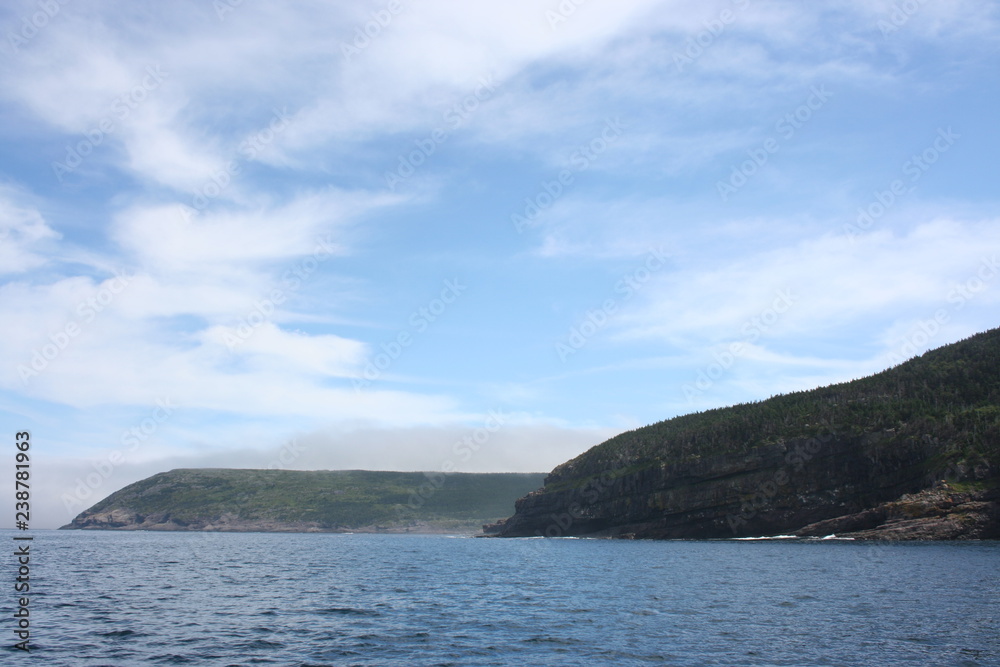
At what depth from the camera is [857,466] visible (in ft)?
508

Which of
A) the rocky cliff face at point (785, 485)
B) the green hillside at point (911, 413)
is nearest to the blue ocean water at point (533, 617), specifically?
the rocky cliff face at point (785, 485)

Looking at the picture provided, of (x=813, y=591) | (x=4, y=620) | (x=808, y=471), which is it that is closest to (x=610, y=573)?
(x=813, y=591)

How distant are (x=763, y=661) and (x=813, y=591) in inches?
1119

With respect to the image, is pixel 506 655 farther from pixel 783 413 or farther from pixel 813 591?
pixel 783 413

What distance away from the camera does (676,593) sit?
56.8 metres

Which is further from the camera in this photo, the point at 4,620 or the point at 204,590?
the point at 204,590

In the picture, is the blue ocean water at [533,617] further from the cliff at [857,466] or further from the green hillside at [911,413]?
the green hillside at [911,413]

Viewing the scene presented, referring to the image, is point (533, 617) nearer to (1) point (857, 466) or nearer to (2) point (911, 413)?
(1) point (857, 466)

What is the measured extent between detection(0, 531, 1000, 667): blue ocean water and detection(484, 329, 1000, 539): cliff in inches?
2225

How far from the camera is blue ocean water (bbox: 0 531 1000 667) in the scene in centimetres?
3316

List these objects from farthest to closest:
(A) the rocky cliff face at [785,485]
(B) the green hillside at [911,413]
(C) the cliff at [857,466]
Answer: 1. (A) the rocky cliff face at [785,485]
2. (B) the green hillside at [911,413]
3. (C) the cliff at [857,466]

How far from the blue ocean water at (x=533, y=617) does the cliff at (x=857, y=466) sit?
5651 cm

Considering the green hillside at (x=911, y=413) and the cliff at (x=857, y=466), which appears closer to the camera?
the cliff at (x=857, y=466)

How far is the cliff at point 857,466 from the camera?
5128 inches
